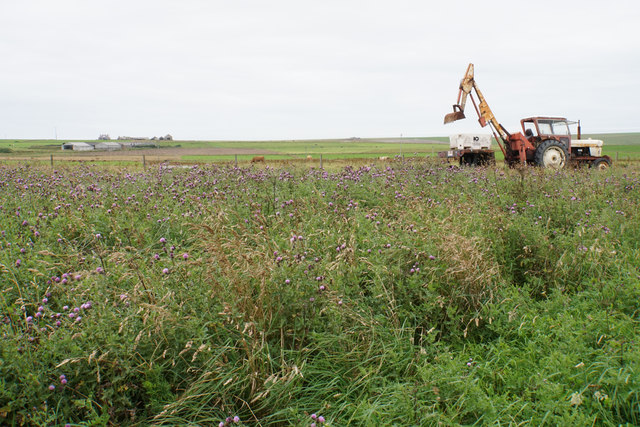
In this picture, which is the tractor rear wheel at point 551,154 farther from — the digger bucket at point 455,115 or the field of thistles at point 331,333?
the field of thistles at point 331,333

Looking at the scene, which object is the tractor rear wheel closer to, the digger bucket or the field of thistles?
the digger bucket

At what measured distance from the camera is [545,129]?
1917cm

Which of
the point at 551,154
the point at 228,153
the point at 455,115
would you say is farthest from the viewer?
the point at 228,153

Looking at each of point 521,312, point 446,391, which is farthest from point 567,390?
point 521,312

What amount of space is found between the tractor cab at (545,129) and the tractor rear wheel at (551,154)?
1168 mm

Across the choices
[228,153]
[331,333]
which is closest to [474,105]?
[331,333]

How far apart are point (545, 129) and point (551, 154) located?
217 centimetres

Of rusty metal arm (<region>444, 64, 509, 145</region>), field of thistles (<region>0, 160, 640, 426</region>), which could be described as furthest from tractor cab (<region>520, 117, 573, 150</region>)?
field of thistles (<region>0, 160, 640, 426</region>)

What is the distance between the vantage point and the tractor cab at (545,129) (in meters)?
18.9

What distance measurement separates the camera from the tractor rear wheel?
1733cm

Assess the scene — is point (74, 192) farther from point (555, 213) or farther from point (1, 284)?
point (555, 213)

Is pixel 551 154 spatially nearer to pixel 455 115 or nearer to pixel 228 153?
pixel 455 115

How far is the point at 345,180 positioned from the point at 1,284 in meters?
5.93

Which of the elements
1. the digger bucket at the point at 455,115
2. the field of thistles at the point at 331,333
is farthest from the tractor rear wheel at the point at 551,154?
the field of thistles at the point at 331,333
